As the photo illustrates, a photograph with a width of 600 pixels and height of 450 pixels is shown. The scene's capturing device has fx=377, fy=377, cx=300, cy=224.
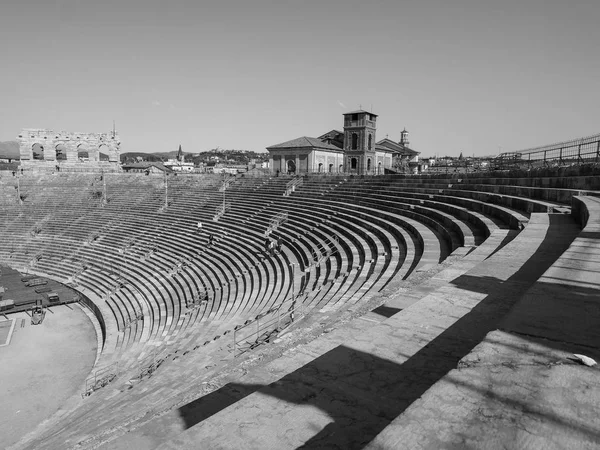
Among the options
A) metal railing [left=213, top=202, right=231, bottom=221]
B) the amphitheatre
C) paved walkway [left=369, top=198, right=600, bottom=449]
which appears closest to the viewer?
paved walkway [left=369, top=198, right=600, bottom=449]

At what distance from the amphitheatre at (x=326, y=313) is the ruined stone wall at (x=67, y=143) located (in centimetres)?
1212

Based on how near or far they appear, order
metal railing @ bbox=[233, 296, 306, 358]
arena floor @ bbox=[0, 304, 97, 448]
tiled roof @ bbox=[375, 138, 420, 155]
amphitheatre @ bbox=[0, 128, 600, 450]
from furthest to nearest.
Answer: tiled roof @ bbox=[375, 138, 420, 155], arena floor @ bbox=[0, 304, 97, 448], metal railing @ bbox=[233, 296, 306, 358], amphitheatre @ bbox=[0, 128, 600, 450]

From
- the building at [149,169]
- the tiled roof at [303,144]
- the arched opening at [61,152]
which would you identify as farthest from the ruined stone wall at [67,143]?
the tiled roof at [303,144]

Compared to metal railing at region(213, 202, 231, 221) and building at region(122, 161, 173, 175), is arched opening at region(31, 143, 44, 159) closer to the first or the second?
building at region(122, 161, 173, 175)

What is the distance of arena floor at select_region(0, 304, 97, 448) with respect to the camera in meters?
11.8

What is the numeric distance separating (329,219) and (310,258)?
5.05 meters

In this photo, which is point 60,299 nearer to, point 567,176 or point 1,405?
point 1,405

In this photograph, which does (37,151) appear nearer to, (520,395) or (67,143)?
(67,143)

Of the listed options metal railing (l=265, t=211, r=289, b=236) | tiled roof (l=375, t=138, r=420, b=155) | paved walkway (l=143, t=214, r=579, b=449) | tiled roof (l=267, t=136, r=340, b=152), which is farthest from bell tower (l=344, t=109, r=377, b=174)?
paved walkway (l=143, t=214, r=579, b=449)

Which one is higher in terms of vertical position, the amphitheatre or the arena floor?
the amphitheatre

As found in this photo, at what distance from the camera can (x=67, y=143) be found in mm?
44594

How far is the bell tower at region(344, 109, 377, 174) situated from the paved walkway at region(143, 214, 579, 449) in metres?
45.6

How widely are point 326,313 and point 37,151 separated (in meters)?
49.8

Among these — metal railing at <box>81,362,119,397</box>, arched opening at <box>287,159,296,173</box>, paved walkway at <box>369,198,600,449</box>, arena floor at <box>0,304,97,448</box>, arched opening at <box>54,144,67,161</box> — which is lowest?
arena floor at <box>0,304,97,448</box>
